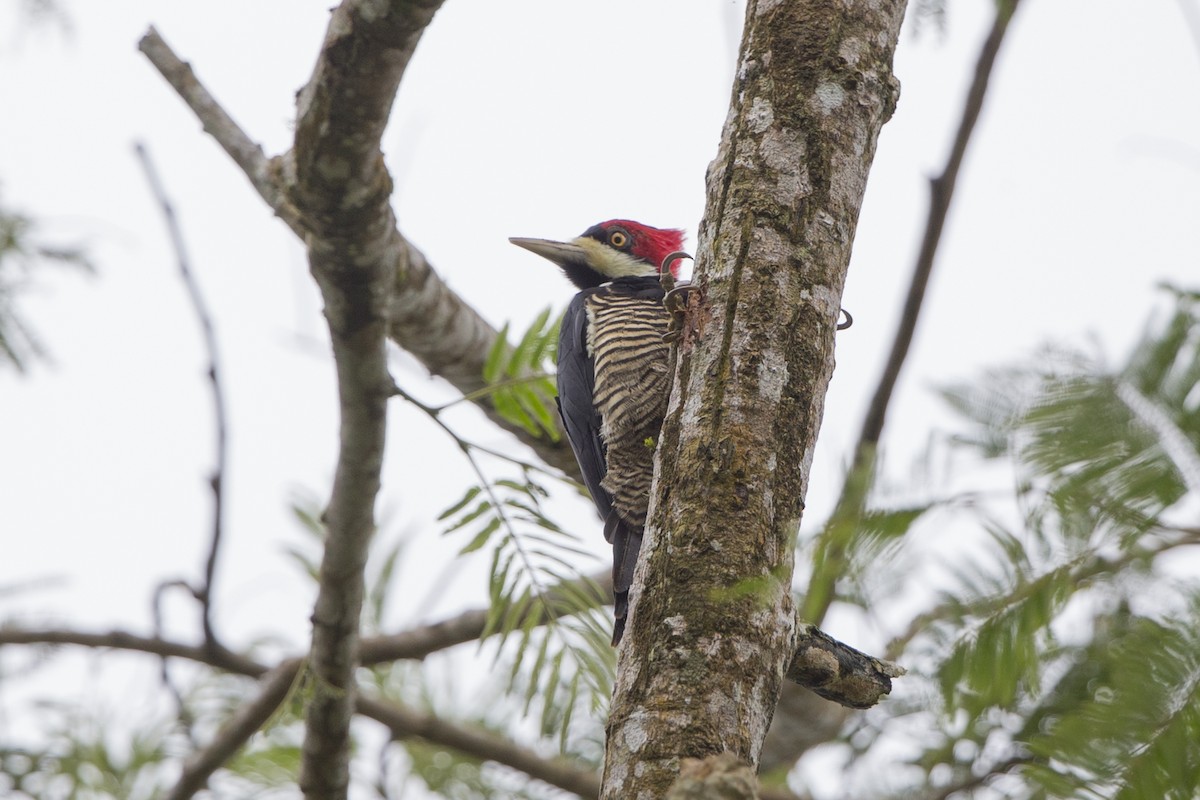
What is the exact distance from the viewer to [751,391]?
189 centimetres

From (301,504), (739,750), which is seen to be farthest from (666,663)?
(301,504)

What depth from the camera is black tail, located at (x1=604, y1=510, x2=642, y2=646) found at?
3.41 metres

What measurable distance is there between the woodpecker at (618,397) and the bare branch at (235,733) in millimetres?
1113

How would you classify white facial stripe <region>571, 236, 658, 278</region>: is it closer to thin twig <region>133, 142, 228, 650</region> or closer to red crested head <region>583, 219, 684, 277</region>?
red crested head <region>583, 219, 684, 277</region>

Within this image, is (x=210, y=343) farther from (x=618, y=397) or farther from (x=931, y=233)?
(x=931, y=233)

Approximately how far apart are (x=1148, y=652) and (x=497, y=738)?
10.4 feet

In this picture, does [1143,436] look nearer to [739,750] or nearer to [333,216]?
[739,750]

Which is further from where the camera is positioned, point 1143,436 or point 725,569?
point 725,569

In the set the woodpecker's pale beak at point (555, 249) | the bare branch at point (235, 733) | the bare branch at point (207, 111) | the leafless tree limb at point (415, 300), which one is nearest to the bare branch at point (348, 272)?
the leafless tree limb at point (415, 300)

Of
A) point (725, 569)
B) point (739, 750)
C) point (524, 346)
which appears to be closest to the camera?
point (739, 750)

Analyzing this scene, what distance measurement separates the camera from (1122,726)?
56.1 inches

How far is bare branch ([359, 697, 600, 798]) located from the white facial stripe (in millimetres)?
1922

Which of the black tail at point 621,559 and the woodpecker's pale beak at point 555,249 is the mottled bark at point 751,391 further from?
the woodpecker's pale beak at point 555,249

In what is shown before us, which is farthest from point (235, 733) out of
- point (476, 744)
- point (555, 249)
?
point (555, 249)
